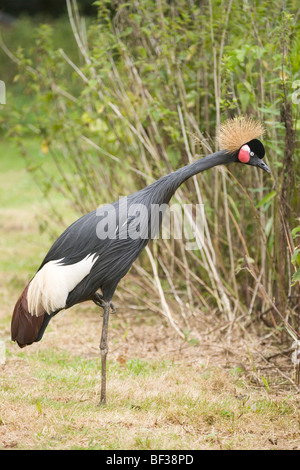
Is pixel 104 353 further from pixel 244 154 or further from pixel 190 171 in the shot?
pixel 244 154

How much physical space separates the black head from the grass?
114 cm

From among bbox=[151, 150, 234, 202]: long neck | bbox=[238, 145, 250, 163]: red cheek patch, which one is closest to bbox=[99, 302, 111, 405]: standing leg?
bbox=[151, 150, 234, 202]: long neck

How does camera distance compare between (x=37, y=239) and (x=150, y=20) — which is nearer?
(x=150, y=20)

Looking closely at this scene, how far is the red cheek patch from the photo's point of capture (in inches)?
125

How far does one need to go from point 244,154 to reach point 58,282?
104cm

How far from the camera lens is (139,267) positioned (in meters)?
4.90

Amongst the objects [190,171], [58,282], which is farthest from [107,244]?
[190,171]

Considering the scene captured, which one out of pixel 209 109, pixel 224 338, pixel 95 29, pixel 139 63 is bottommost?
pixel 224 338

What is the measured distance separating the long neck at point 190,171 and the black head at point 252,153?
0.16 ft

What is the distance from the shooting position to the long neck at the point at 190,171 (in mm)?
3184

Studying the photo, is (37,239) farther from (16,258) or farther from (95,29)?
(95,29)
